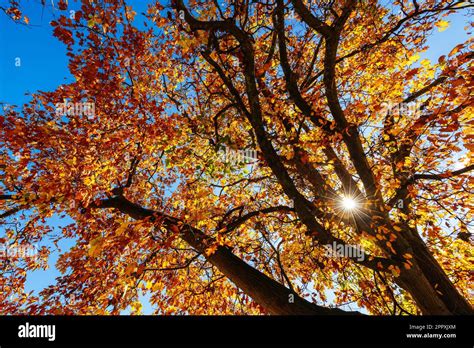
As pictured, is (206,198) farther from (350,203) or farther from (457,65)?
(457,65)

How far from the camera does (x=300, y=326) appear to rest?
130 inches

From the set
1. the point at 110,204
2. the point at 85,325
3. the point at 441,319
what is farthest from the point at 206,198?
the point at 441,319

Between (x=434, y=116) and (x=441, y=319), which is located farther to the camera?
(x=434, y=116)

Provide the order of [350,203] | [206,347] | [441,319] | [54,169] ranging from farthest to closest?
1. [54,169]
2. [350,203]
3. [441,319]
4. [206,347]

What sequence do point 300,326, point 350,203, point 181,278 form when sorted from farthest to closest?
1. point 181,278
2. point 350,203
3. point 300,326

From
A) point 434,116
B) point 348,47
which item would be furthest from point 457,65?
point 348,47

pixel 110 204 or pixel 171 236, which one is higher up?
pixel 110 204

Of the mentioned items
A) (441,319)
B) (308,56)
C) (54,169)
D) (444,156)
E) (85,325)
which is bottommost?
(441,319)

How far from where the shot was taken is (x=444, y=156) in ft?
25.6

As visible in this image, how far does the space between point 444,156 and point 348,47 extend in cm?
615

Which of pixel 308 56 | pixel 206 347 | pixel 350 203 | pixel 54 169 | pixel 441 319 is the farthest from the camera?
pixel 308 56

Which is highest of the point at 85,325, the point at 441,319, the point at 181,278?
the point at 181,278

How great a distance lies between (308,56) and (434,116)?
6.22 metres

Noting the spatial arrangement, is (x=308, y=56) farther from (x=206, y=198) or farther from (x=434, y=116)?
(x=206, y=198)
